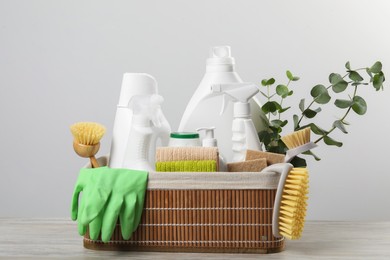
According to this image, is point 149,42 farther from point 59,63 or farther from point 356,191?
point 356,191

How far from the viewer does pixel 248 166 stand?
1121 millimetres

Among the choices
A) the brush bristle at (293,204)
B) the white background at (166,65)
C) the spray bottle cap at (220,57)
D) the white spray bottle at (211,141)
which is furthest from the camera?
the white background at (166,65)

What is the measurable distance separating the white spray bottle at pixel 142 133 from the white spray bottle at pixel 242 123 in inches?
5.1

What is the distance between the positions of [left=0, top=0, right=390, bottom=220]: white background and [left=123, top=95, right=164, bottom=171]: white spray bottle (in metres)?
0.86

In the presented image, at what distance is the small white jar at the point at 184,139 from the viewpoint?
1159 millimetres

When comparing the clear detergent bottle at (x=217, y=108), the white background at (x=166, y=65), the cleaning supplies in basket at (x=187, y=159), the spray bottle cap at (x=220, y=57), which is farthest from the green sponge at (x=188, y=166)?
the white background at (x=166, y=65)

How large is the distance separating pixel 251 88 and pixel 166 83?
87cm

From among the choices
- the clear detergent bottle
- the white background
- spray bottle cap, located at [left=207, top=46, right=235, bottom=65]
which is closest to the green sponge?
the clear detergent bottle

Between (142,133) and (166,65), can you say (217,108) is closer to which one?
(142,133)

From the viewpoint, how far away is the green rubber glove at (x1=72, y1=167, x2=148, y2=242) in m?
1.05

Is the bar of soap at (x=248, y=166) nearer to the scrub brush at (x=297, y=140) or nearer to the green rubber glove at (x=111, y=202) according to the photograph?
the scrub brush at (x=297, y=140)

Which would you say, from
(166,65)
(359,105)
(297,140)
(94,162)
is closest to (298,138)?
(297,140)

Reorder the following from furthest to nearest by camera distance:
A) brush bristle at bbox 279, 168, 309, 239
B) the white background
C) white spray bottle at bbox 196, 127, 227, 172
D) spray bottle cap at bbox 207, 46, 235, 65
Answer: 1. the white background
2. spray bottle cap at bbox 207, 46, 235, 65
3. white spray bottle at bbox 196, 127, 227, 172
4. brush bristle at bbox 279, 168, 309, 239

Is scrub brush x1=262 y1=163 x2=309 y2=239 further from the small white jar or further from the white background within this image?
the white background
